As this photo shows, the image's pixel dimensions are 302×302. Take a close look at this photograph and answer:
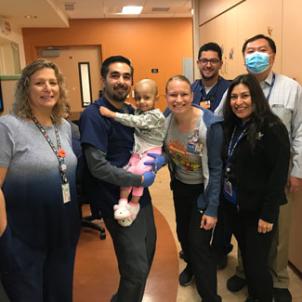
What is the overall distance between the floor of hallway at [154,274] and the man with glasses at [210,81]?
51.7 inches

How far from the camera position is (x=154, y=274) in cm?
256

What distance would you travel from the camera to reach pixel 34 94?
1535 millimetres

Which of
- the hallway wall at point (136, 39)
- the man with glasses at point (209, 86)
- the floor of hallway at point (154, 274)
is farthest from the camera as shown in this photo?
the hallway wall at point (136, 39)

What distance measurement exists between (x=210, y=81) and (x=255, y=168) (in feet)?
3.39

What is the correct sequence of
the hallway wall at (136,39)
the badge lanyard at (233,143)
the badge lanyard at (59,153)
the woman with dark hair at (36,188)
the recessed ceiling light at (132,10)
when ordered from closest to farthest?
1. the woman with dark hair at (36,188)
2. the badge lanyard at (59,153)
3. the badge lanyard at (233,143)
4. the recessed ceiling light at (132,10)
5. the hallway wall at (136,39)

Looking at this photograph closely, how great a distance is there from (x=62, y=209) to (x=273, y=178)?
1092 mm

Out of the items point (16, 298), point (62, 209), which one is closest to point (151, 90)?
point (62, 209)

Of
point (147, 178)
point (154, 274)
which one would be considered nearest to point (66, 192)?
point (147, 178)

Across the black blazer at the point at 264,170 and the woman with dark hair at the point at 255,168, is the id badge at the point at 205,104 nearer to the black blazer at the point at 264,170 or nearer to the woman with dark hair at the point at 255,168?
→ the woman with dark hair at the point at 255,168

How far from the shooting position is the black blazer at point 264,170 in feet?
5.57

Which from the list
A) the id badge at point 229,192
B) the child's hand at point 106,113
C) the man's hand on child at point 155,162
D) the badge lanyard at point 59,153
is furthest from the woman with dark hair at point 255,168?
the badge lanyard at point 59,153

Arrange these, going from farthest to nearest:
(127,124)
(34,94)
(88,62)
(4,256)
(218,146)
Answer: (88,62) → (218,146) → (127,124) → (34,94) → (4,256)

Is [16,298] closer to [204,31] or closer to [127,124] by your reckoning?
[127,124]

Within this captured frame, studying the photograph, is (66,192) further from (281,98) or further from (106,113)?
(281,98)
